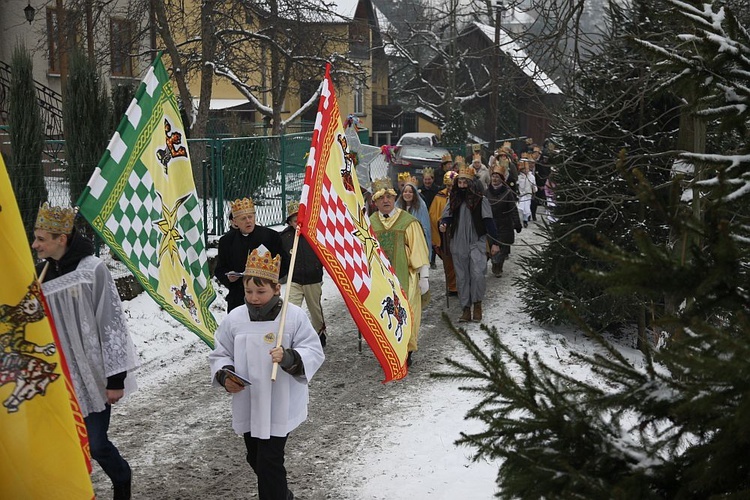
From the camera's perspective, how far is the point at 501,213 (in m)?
15.1

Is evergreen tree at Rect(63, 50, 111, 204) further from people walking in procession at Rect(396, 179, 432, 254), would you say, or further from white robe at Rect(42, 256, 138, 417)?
white robe at Rect(42, 256, 138, 417)

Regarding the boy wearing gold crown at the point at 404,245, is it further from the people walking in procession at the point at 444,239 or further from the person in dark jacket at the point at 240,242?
the people walking in procession at the point at 444,239

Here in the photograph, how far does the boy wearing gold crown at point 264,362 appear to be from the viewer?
5.34m

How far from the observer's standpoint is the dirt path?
21.2 ft

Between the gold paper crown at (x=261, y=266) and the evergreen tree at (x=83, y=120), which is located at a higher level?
the evergreen tree at (x=83, y=120)

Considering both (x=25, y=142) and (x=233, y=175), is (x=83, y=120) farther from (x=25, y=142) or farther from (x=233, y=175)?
(x=233, y=175)

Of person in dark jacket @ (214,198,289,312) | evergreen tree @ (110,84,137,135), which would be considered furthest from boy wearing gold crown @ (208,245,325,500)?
evergreen tree @ (110,84,137,135)

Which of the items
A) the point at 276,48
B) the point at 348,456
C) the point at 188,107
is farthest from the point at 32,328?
the point at 276,48

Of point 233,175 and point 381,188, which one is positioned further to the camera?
point 233,175

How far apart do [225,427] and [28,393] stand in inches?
169

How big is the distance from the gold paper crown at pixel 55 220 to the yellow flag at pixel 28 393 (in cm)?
167

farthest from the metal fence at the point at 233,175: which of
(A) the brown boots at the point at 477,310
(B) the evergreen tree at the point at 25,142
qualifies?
(A) the brown boots at the point at 477,310

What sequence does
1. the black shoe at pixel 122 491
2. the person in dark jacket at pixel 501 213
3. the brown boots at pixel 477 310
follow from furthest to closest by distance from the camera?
the person in dark jacket at pixel 501 213, the brown boots at pixel 477 310, the black shoe at pixel 122 491

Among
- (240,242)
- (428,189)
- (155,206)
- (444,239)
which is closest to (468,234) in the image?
(444,239)
